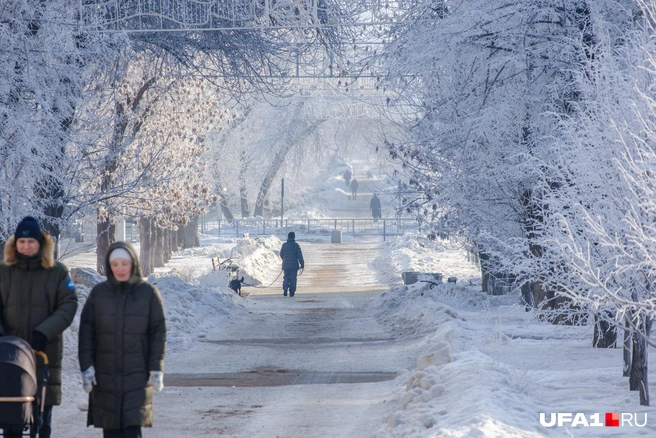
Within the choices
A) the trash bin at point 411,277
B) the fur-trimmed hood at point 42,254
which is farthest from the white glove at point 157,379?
the trash bin at point 411,277

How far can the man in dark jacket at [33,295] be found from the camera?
6.44 metres

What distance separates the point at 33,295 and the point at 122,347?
0.86 meters

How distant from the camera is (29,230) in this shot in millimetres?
6379

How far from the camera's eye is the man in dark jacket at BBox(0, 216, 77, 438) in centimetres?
644

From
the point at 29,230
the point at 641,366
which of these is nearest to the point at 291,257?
the point at 641,366

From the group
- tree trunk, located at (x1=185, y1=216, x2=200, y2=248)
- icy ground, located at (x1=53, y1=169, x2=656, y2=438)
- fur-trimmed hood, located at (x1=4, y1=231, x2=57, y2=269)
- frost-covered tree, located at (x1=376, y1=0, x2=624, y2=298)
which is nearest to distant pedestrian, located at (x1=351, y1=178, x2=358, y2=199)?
tree trunk, located at (x1=185, y1=216, x2=200, y2=248)

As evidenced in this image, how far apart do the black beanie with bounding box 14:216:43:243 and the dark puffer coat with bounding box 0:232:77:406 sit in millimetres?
82

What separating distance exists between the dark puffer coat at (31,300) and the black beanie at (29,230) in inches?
3.2

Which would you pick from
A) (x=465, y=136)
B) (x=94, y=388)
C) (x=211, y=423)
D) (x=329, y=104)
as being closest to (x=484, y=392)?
(x=211, y=423)

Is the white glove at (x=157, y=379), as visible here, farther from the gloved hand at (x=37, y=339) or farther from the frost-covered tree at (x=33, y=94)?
the frost-covered tree at (x=33, y=94)

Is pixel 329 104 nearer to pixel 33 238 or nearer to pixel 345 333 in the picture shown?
pixel 345 333

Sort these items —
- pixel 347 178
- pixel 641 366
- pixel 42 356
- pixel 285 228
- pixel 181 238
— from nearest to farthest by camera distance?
pixel 42 356 < pixel 641 366 < pixel 181 238 < pixel 285 228 < pixel 347 178

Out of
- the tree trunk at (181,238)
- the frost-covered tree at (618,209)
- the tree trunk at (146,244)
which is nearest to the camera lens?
the frost-covered tree at (618,209)

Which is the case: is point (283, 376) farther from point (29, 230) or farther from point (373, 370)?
point (29, 230)
